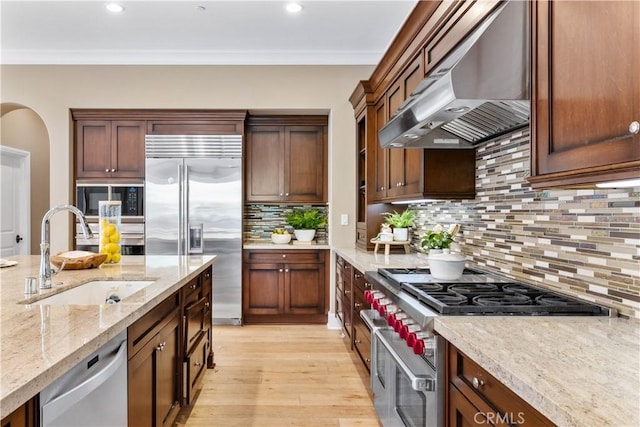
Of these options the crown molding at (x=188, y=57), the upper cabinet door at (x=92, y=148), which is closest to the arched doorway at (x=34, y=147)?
the crown molding at (x=188, y=57)

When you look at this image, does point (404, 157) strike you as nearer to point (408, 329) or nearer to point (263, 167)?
point (408, 329)

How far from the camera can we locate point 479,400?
1123mm

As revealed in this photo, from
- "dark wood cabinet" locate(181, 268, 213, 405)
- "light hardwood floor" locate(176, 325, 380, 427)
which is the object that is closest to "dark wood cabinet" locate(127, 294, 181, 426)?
"dark wood cabinet" locate(181, 268, 213, 405)

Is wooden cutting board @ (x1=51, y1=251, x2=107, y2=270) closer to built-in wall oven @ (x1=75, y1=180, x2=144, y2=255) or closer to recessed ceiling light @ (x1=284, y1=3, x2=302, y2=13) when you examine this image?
built-in wall oven @ (x1=75, y1=180, x2=144, y2=255)

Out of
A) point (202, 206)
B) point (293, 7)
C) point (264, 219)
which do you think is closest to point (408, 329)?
point (293, 7)

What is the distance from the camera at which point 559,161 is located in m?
1.18

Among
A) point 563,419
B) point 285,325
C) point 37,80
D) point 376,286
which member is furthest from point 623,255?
point 37,80

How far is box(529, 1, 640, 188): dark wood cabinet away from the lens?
95 cm

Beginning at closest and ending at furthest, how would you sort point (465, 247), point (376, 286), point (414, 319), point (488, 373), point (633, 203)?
point (488, 373), point (633, 203), point (414, 319), point (376, 286), point (465, 247)

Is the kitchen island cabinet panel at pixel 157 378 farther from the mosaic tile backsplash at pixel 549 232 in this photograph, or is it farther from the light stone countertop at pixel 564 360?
the mosaic tile backsplash at pixel 549 232

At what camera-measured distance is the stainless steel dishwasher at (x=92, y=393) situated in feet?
3.28

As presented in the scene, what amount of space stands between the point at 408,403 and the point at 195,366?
1.44m

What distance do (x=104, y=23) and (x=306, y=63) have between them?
6.38 feet

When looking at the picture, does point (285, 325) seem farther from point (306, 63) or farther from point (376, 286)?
point (306, 63)
